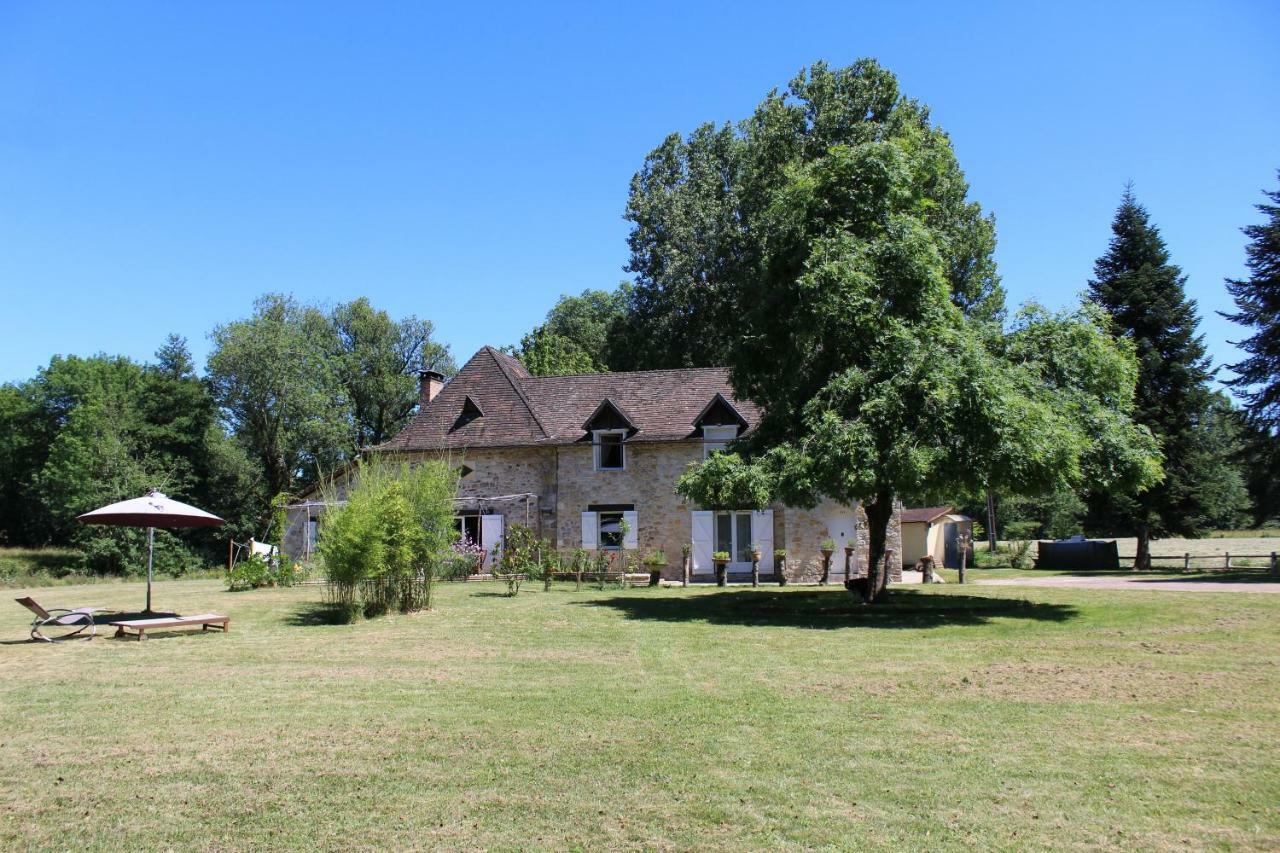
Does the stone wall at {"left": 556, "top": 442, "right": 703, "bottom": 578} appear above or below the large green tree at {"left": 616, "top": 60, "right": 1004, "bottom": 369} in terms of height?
below

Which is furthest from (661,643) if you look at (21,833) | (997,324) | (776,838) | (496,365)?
(496,365)

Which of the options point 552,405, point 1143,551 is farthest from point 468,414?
point 1143,551

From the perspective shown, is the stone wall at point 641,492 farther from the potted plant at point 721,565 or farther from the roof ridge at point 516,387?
the potted plant at point 721,565

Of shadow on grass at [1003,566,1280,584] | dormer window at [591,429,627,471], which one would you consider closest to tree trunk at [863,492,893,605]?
dormer window at [591,429,627,471]

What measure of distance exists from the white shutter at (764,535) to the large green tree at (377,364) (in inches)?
1048

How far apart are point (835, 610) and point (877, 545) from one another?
208 cm

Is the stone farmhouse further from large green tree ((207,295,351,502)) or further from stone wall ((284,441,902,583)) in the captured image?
large green tree ((207,295,351,502))

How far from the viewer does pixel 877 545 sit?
18172 millimetres

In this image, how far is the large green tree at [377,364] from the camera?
46938 mm

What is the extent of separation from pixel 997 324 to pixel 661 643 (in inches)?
410

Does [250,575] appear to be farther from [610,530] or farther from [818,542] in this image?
[818,542]

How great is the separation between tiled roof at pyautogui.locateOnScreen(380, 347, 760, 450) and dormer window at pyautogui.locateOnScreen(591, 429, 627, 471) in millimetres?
398

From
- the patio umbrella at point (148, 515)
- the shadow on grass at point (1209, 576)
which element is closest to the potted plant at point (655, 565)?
the shadow on grass at point (1209, 576)

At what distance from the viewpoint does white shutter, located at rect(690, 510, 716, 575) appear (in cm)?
2627
